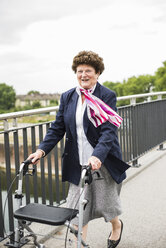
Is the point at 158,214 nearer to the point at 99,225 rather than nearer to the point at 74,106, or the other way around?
the point at 99,225

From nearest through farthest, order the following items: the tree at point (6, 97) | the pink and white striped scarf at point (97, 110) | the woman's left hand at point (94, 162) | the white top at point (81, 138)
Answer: the woman's left hand at point (94, 162) → the pink and white striped scarf at point (97, 110) → the white top at point (81, 138) → the tree at point (6, 97)

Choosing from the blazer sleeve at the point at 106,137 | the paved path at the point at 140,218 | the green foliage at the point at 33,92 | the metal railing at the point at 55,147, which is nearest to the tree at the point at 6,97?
the green foliage at the point at 33,92

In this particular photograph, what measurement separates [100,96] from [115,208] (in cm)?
98

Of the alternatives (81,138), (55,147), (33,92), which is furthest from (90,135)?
(33,92)

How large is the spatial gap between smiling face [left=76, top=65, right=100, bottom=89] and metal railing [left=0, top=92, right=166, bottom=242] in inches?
31.5

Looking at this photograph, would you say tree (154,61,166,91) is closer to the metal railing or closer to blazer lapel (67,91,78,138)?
the metal railing

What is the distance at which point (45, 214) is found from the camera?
7.53ft

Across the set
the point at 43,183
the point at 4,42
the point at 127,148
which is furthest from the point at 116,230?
the point at 4,42

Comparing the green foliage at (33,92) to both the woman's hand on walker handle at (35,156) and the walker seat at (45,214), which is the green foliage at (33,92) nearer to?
the woman's hand on walker handle at (35,156)

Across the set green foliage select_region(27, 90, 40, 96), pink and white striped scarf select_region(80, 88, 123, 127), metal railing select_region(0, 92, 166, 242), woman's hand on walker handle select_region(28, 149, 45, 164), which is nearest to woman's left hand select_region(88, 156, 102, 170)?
pink and white striped scarf select_region(80, 88, 123, 127)

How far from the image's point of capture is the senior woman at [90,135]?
267 centimetres

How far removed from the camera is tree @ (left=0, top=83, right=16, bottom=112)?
105 metres

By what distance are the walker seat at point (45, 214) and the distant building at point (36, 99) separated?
12602 centimetres

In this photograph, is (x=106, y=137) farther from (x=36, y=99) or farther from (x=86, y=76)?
(x=36, y=99)
